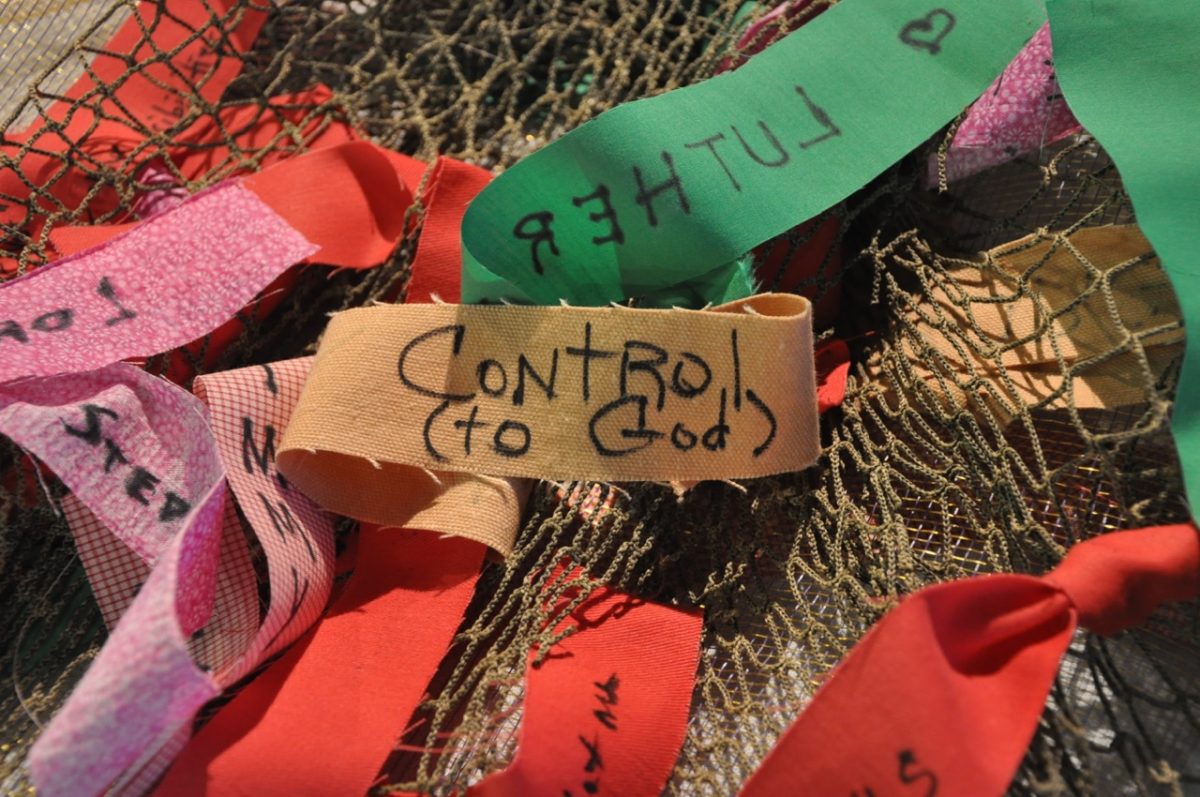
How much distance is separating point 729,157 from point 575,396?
14 centimetres

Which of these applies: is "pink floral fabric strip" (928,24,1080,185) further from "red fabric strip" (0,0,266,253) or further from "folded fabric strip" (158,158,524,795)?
"red fabric strip" (0,0,266,253)

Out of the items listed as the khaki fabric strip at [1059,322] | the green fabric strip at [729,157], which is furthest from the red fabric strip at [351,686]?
the khaki fabric strip at [1059,322]

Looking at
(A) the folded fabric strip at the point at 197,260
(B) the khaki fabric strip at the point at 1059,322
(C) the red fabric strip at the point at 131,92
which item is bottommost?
(B) the khaki fabric strip at the point at 1059,322

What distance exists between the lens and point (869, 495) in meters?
0.46

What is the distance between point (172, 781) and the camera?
1.29ft

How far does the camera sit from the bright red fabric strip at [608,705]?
0.39 m

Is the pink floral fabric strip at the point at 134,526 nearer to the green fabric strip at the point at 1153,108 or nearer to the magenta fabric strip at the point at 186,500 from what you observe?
the magenta fabric strip at the point at 186,500

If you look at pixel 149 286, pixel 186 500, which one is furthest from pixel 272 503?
pixel 149 286

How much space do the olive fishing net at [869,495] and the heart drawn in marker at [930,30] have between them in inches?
1.9

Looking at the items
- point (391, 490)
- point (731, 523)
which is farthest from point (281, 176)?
point (731, 523)

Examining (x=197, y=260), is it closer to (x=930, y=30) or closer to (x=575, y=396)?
(x=575, y=396)

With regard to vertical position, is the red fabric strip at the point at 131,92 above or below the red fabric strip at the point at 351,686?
above

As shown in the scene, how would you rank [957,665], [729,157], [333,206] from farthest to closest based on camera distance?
[333,206] → [729,157] → [957,665]

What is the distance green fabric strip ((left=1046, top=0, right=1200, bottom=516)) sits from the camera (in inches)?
14.9
